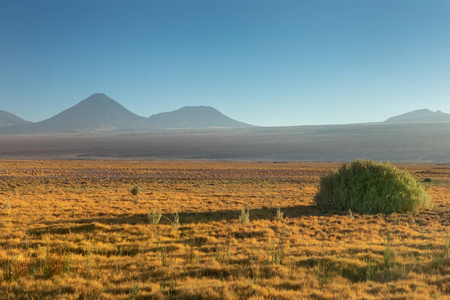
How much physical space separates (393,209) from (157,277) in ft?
40.7

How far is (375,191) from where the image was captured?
14.6m

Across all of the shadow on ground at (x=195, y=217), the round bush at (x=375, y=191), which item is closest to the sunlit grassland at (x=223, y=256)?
the shadow on ground at (x=195, y=217)

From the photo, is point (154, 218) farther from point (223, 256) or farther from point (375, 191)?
point (375, 191)

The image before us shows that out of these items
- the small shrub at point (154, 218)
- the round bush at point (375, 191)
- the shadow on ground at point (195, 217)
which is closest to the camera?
the shadow on ground at point (195, 217)

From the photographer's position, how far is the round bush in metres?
14.6

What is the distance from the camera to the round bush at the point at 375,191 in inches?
575

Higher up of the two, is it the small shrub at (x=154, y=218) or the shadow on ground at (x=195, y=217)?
the small shrub at (x=154, y=218)

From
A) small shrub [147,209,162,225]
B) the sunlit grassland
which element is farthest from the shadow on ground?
small shrub [147,209,162,225]

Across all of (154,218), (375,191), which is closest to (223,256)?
(154,218)

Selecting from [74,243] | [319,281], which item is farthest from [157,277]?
[74,243]

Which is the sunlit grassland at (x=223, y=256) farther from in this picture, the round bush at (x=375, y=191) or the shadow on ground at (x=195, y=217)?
the round bush at (x=375, y=191)

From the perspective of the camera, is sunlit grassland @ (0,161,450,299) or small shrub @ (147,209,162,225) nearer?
sunlit grassland @ (0,161,450,299)

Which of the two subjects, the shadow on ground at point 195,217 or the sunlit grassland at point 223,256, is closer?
the sunlit grassland at point 223,256

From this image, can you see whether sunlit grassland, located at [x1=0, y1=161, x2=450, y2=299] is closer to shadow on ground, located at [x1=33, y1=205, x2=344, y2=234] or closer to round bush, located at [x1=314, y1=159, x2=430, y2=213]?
shadow on ground, located at [x1=33, y1=205, x2=344, y2=234]
